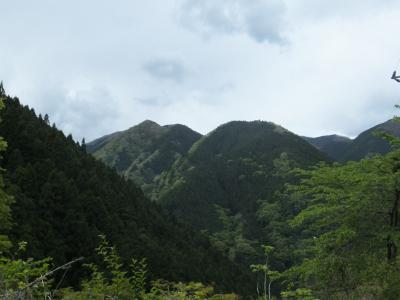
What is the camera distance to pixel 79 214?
55.6 meters

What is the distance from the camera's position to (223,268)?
89.3 meters

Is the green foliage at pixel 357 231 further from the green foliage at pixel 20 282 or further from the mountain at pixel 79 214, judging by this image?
the mountain at pixel 79 214

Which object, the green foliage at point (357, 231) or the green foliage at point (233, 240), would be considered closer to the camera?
the green foliage at point (357, 231)

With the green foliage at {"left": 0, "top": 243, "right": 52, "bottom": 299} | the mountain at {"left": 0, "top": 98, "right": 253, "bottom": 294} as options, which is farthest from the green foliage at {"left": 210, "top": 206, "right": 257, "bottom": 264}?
the green foliage at {"left": 0, "top": 243, "right": 52, "bottom": 299}

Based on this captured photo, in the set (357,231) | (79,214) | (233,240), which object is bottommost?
(233,240)

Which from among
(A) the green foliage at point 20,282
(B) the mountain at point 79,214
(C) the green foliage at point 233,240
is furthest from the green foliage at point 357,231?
(C) the green foliage at point 233,240

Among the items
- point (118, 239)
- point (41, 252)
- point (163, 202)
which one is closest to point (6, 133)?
point (118, 239)

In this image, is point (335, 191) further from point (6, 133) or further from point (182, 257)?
point (182, 257)

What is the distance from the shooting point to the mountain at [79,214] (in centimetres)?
4640

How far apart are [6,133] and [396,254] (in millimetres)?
61370

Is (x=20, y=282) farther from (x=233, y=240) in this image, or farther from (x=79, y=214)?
(x=233, y=240)

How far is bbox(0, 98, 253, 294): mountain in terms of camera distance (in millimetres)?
46403

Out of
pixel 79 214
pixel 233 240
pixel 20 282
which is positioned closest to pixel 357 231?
pixel 20 282

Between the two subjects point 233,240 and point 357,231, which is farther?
point 233,240
